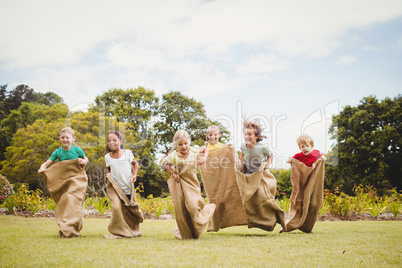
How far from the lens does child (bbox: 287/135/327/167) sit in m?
7.23

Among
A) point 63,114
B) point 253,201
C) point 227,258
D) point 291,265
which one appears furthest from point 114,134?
point 63,114

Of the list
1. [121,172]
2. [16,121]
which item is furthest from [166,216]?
[16,121]

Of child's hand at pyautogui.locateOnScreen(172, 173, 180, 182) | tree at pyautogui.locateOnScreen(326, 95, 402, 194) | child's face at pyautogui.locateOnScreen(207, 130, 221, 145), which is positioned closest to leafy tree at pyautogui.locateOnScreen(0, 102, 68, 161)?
tree at pyautogui.locateOnScreen(326, 95, 402, 194)

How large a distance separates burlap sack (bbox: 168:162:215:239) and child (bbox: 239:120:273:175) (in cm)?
132

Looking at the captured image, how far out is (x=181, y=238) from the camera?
5.95m

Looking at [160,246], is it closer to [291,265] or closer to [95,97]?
[291,265]

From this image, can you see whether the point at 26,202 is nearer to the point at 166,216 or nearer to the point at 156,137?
the point at 166,216

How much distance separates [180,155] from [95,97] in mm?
31772

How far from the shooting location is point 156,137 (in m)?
33.2

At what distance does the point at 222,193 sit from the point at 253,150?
3.70 feet

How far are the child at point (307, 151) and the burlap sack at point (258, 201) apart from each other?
3.53ft

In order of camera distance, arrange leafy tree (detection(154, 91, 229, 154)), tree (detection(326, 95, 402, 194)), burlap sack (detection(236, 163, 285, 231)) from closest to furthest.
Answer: burlap sack (detection(236, 163, 285, 231)), tree (detection(326, 95, 402, 194)), leafy tree (detection(154, 91, 229, 154))

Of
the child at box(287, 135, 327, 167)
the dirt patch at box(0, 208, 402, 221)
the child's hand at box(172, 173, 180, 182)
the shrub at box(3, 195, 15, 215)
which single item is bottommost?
the dirt patch at box(0, 208, 402, 221)

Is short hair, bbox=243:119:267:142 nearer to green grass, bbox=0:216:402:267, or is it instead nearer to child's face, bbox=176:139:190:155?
child's face, bbox=176:139:190:155
